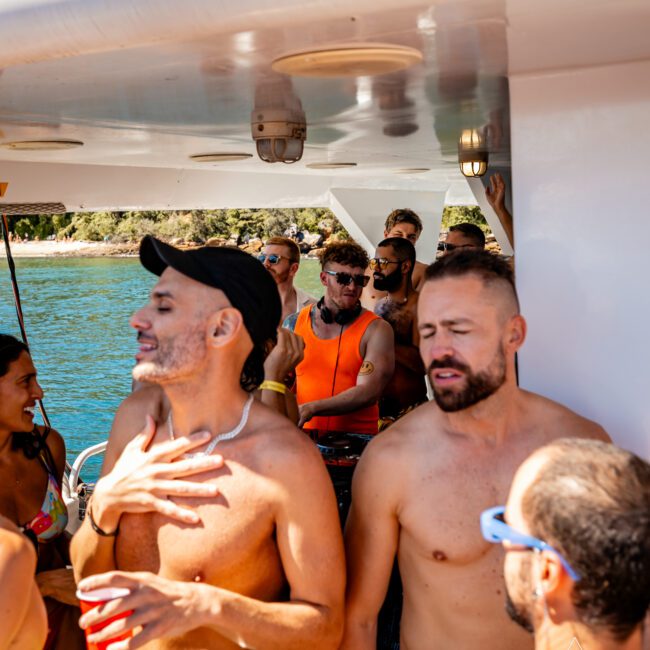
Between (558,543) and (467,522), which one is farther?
(467,522)

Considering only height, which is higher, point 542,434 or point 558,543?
point 558,543

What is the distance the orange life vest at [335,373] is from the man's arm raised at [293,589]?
2.36 meters

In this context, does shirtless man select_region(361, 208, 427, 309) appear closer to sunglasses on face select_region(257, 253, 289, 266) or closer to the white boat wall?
sunglasses on face select_region(257, 253, 289, 266)

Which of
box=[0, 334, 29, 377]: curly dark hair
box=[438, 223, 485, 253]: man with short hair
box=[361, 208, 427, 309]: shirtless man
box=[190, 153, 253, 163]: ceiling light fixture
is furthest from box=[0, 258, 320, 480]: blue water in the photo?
box=[0, 334, 29, 377]: curly dark hair

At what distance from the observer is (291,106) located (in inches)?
146

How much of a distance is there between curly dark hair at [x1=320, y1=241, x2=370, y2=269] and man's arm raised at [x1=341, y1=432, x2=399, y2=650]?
2442 millimetres

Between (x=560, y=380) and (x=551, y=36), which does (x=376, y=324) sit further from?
(x=551, y=36)

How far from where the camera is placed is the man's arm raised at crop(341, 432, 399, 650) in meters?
2.46

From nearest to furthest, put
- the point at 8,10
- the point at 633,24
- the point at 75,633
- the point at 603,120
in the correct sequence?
the point at 8,10 < the point at 633,24 < the point at 603,120 < the point at 75,633

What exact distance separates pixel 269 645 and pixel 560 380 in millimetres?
1301

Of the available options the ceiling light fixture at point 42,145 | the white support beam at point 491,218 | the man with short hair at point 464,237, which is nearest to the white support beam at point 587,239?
the ceiling light fixture at point 42,145

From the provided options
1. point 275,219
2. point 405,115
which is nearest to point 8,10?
point 405,115

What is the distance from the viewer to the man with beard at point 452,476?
2.40 metres

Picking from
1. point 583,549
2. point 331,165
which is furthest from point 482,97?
point 331,165
